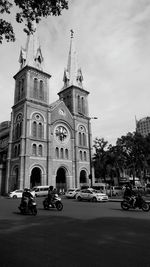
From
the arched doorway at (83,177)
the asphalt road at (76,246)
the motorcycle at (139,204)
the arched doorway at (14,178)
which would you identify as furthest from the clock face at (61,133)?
the asphalt road at (76,246)

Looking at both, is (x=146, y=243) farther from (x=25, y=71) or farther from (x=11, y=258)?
(x=25, y=71)

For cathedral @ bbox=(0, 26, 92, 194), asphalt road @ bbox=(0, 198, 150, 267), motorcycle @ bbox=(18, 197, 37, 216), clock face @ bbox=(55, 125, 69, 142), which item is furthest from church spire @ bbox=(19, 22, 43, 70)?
asphalt road @ bbox=(0, 198, 150, 267)

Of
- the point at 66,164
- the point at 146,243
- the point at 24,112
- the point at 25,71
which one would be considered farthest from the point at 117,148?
the point at 146,243

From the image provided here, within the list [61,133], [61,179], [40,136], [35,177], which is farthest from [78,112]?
[35,177]

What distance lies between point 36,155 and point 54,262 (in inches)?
1424

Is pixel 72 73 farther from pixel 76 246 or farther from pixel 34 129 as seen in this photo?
pixel 76 246

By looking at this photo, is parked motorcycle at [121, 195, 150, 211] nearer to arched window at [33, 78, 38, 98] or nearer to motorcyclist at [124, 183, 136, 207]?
motorcyclist at [124, 183, 136, 207]

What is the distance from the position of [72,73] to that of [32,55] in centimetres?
1214

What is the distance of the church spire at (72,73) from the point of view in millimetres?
55628

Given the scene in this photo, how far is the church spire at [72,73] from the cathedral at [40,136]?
5.23 feet

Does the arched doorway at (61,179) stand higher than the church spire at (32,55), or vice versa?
the church spire at (32,55)

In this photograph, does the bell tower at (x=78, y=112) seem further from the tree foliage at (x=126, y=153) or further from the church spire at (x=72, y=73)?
the tree foliage at (x=126, y=153)

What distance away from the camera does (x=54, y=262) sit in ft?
15.8

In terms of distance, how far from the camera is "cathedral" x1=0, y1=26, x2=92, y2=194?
131 ft
